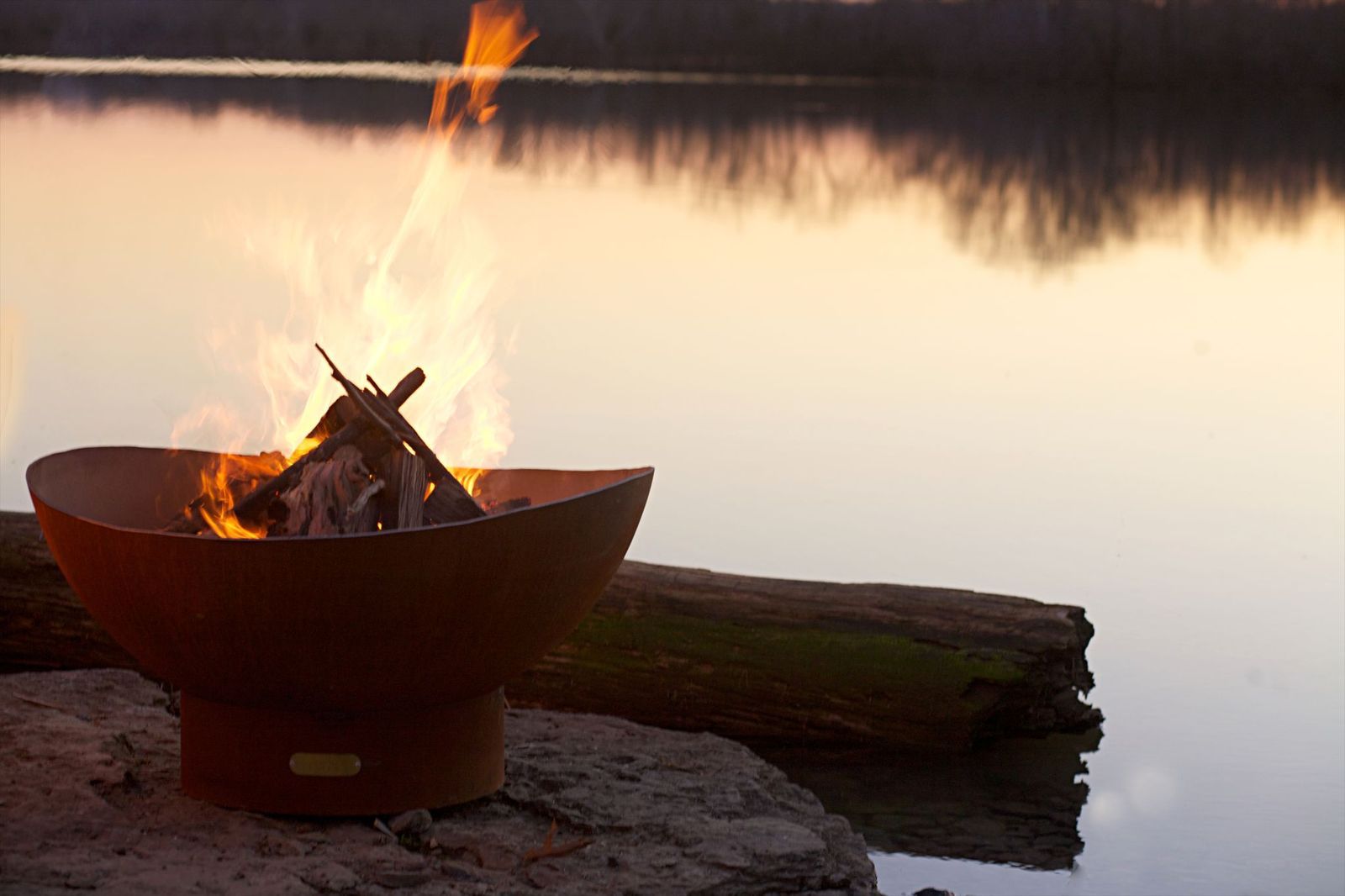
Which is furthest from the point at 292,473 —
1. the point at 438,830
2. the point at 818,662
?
the point at 818,662

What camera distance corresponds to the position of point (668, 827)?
13.5 ft

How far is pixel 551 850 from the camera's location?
12.8ft

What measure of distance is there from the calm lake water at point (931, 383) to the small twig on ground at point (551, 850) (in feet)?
3.08

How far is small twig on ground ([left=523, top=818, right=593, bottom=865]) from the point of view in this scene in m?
3.89

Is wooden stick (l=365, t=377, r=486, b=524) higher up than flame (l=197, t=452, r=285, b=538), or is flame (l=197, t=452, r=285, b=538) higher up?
wooden stick (l=365, t=377, r=486, b=524)

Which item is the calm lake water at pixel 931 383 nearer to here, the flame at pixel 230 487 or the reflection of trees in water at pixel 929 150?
the reflection of trees in water at pixel 929 150

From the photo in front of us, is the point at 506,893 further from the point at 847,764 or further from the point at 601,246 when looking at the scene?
the point at 601,246

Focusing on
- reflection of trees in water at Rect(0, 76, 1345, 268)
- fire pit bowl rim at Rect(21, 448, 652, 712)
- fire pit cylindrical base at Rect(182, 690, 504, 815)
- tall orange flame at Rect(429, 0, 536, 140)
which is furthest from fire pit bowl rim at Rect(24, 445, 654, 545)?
reflection of trees in water at Rect(0, 76, 1345, 268)

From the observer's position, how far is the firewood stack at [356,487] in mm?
3975

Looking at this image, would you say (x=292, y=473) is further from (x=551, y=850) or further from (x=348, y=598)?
(x=551, y=850)

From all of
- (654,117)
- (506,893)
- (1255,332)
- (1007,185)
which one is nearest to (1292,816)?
(506,893)

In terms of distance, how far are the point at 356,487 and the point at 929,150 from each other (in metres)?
26.9

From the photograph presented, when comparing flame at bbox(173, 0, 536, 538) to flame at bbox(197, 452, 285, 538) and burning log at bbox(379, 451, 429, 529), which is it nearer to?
flame at bbox(197, 452, 285, 538)

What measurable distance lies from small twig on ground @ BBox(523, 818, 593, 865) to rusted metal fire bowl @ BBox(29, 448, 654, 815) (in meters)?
0.28
